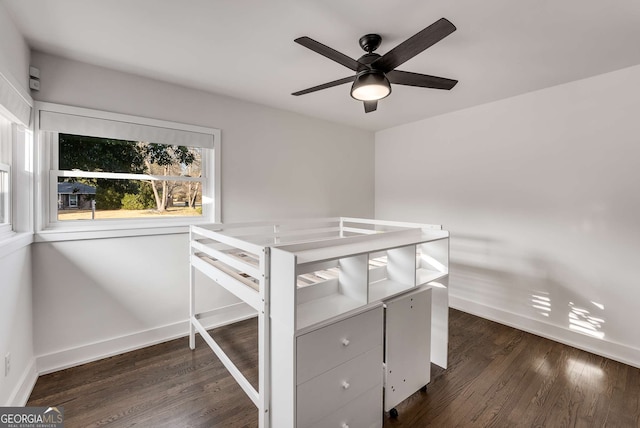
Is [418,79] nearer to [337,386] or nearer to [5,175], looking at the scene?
[337,386]

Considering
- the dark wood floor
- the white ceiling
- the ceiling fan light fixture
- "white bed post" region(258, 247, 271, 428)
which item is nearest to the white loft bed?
"white bed post" region(258, 247, 271, 428)

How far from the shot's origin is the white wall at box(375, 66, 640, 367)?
2283 mm

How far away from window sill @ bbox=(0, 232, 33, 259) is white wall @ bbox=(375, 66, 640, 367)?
3.69 metres

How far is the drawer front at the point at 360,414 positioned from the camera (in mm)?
1382

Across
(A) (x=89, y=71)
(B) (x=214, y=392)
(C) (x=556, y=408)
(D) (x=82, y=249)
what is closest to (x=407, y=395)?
(C) (x=556, y=408)

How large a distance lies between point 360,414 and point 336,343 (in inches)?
17.7

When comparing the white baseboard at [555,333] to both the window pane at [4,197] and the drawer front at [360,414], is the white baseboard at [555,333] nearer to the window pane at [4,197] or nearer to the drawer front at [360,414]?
the drawer front at [360,414]

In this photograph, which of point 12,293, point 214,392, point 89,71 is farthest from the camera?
point 89,71

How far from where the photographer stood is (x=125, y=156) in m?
2.45

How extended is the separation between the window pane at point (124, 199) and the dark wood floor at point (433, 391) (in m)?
1.17

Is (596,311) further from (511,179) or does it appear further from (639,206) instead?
(511,179)

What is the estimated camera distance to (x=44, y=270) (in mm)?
2084

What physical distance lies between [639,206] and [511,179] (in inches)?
35.8

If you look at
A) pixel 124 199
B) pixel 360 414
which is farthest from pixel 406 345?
pixel 124 199
